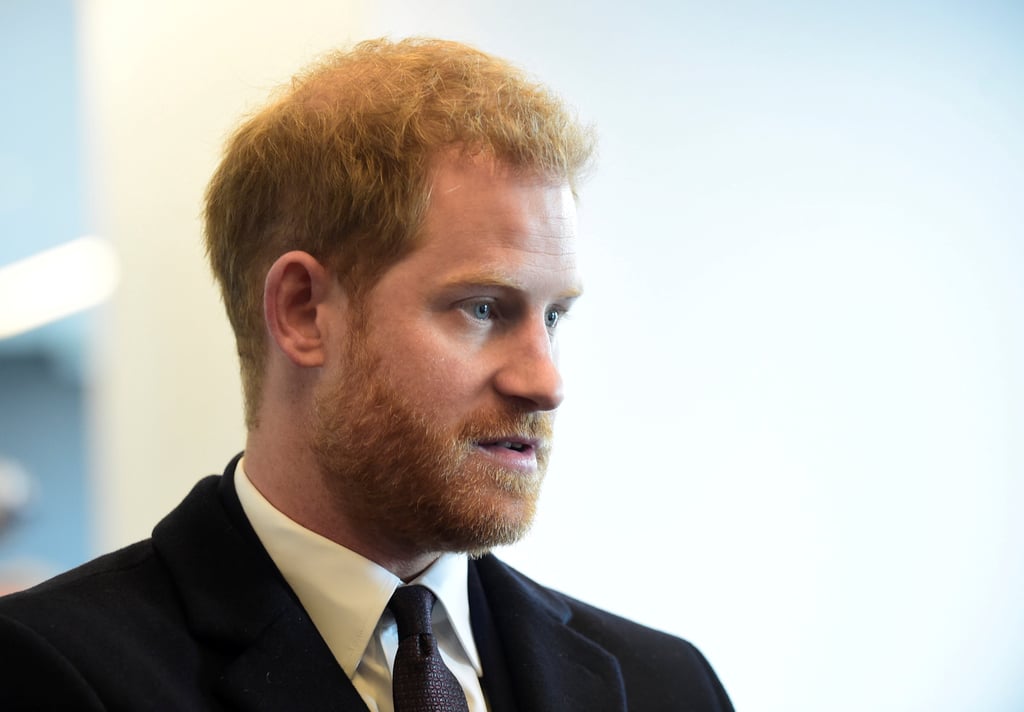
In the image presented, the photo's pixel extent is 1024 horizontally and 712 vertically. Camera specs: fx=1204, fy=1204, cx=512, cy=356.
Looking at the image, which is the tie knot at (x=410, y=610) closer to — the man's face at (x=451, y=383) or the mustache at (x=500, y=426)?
the man's face at (x=451, y=383)

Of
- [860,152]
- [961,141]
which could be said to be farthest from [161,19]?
[961,141]

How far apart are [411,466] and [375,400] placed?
0.09m

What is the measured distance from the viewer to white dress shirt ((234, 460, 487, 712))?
1.49 m

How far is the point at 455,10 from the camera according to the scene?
2.54m

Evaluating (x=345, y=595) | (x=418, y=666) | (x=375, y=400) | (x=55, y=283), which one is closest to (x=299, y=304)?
(x=375, y=400)

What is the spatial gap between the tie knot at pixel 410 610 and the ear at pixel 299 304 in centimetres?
31

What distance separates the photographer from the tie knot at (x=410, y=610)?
151 cm

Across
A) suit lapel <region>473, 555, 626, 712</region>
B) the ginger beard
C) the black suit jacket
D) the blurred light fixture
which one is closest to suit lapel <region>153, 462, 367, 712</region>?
the black suit jacket

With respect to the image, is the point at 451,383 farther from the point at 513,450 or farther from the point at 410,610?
the point at 410,610

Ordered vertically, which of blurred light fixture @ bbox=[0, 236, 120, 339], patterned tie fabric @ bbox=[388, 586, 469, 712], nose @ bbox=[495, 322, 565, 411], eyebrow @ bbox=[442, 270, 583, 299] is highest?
blurred light fixture @ bbox=[0, 236, 120, 339]

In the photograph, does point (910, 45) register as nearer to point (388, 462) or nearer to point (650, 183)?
point (650, 183)

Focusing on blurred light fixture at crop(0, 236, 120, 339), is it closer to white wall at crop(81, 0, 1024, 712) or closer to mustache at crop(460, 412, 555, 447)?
white wall at crop(81, 0, 1024, 712)

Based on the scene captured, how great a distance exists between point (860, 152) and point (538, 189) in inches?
67.8

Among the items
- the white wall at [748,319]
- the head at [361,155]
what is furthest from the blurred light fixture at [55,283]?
the head at [361,155]
